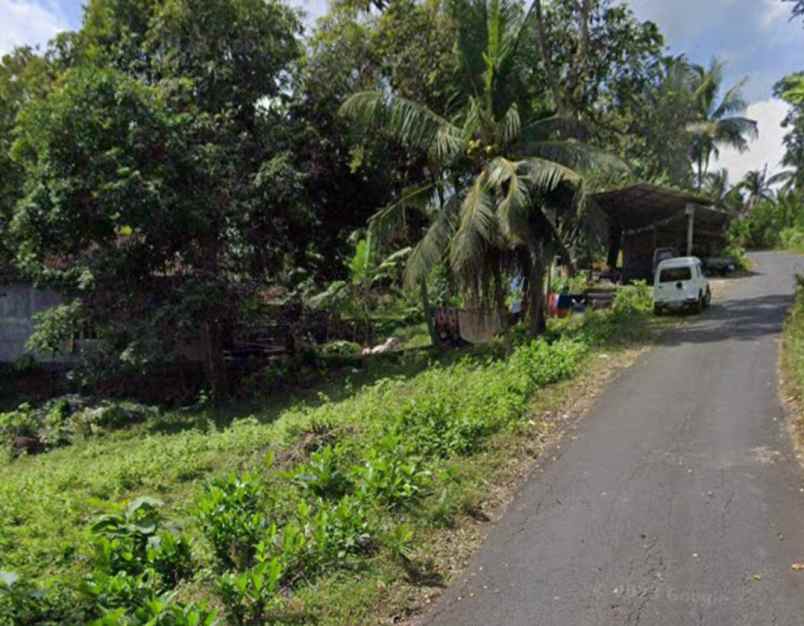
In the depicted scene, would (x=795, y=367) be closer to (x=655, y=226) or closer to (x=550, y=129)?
(x=550, y=129)

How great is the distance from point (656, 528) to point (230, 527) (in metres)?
3.41

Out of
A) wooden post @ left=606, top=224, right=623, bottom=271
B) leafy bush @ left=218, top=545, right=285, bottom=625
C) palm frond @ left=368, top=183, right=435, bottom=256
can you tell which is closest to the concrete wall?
palm frond @ left=368, top=183, right=435, bottom=256

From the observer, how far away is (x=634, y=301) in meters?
19.6

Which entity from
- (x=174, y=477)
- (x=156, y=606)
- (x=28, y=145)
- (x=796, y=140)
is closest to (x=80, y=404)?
(x=28, y=145)

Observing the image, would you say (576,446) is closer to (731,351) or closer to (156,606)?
(156,606)

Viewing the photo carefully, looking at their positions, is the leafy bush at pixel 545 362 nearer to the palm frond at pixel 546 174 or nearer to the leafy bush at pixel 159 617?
the palm frond at pixel 546 174

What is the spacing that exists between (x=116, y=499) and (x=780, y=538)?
21.2 ft

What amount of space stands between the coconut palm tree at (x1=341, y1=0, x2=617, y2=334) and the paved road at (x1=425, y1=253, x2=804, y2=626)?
5.44 m

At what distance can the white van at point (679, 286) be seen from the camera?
1742 cm

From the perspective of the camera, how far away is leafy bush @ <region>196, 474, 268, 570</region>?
4.76 metres

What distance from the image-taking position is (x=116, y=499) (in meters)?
7.18

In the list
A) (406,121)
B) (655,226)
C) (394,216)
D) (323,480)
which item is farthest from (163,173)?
(655,226)

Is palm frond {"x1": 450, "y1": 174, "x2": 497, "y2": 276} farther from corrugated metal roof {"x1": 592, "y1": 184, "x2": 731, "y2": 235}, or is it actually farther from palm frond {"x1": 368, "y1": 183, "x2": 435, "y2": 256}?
corrugated metal roof {"x1": 592, "y1": 184, "x2": 731, "y2": 235}

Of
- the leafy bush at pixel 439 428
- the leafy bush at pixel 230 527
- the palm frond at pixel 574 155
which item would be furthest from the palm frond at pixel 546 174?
the leafy bush at pixel 230 527
